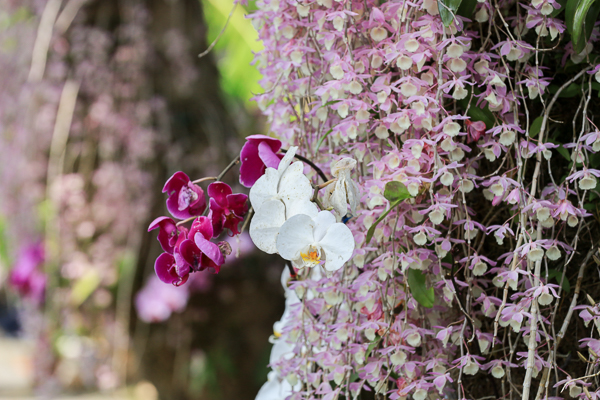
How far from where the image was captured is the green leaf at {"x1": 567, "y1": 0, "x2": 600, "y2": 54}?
42 centimetres

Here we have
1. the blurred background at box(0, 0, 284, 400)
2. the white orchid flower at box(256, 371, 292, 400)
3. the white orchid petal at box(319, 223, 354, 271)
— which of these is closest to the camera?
the white orchid petal at box(319, 223, 354, 271)

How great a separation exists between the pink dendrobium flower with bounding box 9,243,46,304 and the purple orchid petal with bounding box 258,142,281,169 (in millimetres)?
1580

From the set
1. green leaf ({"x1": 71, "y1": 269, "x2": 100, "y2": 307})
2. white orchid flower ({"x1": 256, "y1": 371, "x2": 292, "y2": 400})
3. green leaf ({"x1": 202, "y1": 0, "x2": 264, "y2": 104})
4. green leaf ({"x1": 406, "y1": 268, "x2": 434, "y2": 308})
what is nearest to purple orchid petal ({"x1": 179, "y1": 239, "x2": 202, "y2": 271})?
green leaf ({"x1": 406, "y1": 268, "x2": 434, "y2": 308})

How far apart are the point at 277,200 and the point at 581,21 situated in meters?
0.31

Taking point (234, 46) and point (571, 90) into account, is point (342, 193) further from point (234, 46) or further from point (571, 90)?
point (234, 46)

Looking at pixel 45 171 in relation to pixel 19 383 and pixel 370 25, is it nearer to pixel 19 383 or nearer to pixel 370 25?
pixel 19 383

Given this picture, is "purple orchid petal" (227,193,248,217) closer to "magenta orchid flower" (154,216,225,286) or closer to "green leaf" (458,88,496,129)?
"magenta orchid flower" (154,216,225,286)

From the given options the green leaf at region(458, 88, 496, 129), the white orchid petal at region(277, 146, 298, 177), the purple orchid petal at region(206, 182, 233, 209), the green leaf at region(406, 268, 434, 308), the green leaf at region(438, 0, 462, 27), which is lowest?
the green leaf at region(406, 268, 434, 308)

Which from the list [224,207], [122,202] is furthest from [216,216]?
[122,202]

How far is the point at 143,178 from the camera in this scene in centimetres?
171

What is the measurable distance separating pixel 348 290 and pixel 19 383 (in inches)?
106

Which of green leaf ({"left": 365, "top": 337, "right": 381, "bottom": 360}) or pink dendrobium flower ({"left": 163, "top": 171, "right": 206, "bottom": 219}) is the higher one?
pink dendrobium flower ({"left": 163, "top": 171, "right": 206, "bottom": 219})

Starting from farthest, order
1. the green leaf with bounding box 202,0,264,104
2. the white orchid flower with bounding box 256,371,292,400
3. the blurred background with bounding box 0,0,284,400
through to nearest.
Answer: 1. the green leaf with bounding box 202,0,264,104
2. the blurred background with bounding box 0,0,284,400
3. the white orchid flower with bounding box 256,371,292,400

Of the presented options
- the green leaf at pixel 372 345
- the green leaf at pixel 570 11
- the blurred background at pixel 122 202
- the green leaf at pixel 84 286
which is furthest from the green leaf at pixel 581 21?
the green leaf at pixel 84 286
